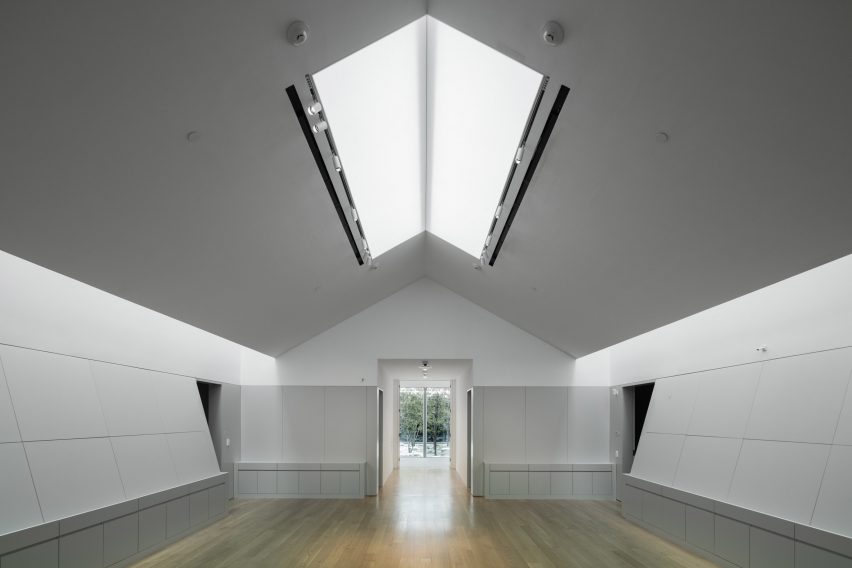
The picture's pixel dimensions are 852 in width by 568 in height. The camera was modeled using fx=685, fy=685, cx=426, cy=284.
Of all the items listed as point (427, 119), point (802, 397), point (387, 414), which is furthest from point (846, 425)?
point (387, 414)

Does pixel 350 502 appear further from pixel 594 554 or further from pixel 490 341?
pixel 594 554

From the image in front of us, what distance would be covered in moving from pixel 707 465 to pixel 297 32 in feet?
26.9

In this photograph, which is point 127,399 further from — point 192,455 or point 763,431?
point 763,431

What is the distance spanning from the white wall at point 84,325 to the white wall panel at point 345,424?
4137mm

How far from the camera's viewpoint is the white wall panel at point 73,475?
7.28 meters

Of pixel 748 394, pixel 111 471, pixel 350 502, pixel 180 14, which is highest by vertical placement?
pixel 180 14

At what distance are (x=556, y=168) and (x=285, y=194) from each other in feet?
10.1

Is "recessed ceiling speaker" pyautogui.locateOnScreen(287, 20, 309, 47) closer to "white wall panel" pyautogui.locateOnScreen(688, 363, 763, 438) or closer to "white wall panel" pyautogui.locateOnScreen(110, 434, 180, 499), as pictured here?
"white wall panel" pyautogui.locateOnScreen(110, 434, 180, 499)

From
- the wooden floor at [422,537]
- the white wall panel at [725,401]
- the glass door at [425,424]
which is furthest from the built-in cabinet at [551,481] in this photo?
the glass door at [425,424]

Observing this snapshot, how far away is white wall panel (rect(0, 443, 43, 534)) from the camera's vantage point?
6586mm

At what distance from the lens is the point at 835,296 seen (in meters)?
7.42

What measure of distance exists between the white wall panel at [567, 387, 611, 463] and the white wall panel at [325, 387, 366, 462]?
496cm

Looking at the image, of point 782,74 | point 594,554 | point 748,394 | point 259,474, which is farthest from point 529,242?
point 259,474

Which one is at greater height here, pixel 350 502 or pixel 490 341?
pixel 490 341
